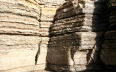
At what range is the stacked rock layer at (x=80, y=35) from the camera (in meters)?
4.10

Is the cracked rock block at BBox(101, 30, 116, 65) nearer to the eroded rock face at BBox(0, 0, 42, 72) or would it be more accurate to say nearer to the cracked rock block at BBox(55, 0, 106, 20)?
the cracked rock block at BBox(55, 0, 106, 20)

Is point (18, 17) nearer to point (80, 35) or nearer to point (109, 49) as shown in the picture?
point (80, 35)

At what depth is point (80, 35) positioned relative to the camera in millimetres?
4031

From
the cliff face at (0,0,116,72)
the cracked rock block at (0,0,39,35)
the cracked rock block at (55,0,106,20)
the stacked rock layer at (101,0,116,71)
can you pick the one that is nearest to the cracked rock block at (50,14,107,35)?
the cliff face at (0,0,116,72)

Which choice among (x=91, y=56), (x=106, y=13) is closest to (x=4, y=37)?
(x=91, y=56)

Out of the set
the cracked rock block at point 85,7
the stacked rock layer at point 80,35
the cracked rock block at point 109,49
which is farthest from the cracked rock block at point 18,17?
the cracked rock block at point 109,49

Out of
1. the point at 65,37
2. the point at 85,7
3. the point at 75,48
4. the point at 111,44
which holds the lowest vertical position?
the point at 75,48

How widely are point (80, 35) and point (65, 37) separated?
0.64 metres

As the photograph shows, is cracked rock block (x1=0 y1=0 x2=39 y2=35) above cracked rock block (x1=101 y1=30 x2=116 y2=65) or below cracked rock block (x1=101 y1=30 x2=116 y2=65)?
above

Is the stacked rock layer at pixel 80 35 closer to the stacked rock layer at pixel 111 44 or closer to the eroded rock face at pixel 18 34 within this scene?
the stacked rock layer at pixel 111 44

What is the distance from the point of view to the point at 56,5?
222 inches

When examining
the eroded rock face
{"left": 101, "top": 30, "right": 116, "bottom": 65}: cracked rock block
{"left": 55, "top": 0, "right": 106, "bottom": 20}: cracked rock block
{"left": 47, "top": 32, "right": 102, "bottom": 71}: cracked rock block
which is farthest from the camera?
{"left": 55, "top": 0, "right": 106, "bottom": 20}: cracked rock block

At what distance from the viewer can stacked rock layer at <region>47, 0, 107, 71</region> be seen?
4.10 metres

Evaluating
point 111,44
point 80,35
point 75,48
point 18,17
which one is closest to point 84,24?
point 80,35
